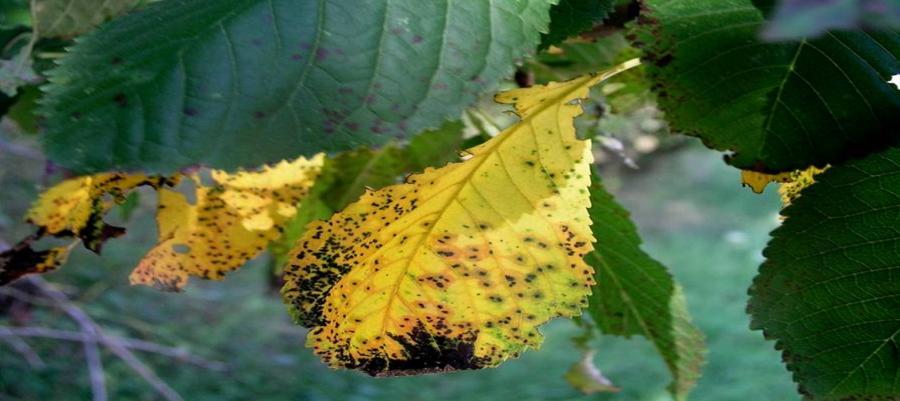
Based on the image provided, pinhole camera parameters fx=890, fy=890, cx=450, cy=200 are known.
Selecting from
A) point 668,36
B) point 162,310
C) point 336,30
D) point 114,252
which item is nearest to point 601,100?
point 668,36

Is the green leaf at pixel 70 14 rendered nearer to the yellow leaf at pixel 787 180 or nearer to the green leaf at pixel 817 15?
the yellow leaf at pixel 787 180

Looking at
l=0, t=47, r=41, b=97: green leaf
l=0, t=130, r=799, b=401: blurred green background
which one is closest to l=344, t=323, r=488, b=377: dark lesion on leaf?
l=0, t=47, r=41, b=97: green leaf

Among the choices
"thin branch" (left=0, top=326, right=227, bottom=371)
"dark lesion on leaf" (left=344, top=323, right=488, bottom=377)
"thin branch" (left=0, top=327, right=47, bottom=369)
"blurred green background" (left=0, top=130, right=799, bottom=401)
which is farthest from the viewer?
"blurred green background" (left=0, top=130, right=799, bottom=401)

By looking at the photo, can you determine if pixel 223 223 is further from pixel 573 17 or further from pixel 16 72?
pixel 573 17

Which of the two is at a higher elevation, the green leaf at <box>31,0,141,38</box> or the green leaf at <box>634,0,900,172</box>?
the green leaf at <box>31,0,141,38</box>

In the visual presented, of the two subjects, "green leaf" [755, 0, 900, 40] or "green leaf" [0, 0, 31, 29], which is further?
"green leaf" [0, 0, 31, 29]

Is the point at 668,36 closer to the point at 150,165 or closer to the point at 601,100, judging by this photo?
the point at 150,165

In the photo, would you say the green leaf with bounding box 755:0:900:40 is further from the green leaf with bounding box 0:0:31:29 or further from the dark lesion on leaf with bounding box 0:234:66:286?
the green leaf with bounding box 0:0:31:29

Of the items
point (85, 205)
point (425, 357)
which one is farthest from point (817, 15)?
point (85, 205)
